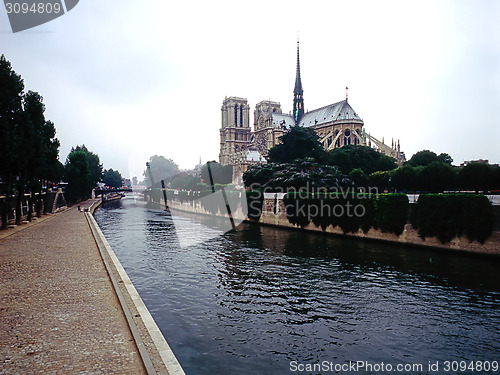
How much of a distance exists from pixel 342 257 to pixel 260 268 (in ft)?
22.4

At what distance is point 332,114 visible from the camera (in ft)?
329

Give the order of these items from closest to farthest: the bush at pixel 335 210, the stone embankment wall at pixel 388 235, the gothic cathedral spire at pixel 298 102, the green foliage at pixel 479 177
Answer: the stone embankment wall at pixel 388 235 → the bush at pixel 335 210 → the green foliage at pixel 479 177 → the gothic cathedral spire at pixel 298 102

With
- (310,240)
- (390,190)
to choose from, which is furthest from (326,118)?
(310,240)

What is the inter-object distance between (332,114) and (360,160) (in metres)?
42.3

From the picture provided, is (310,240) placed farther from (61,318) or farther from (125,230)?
(61,318)

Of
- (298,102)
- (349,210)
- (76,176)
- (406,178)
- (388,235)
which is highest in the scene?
(298,102)

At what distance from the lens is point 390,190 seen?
51.1 m

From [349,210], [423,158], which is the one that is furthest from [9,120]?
[423,158]

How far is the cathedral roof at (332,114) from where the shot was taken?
315ft

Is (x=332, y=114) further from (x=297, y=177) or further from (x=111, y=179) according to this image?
(x=111, y=179)

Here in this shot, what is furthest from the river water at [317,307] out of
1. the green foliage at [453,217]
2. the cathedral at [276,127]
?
the cathedral at [276,127]

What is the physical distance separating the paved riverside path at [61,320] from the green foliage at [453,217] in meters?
21.9

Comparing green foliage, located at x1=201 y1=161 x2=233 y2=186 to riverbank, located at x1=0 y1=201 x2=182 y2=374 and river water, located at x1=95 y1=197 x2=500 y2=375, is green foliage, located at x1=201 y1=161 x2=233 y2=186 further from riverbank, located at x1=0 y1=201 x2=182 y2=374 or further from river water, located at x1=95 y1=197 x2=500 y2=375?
riverbank, located at x1=0 y1=201 x2=182 y2=374

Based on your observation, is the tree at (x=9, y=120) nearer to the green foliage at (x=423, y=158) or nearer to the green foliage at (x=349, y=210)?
the green foliage at (x=349, y=210)
